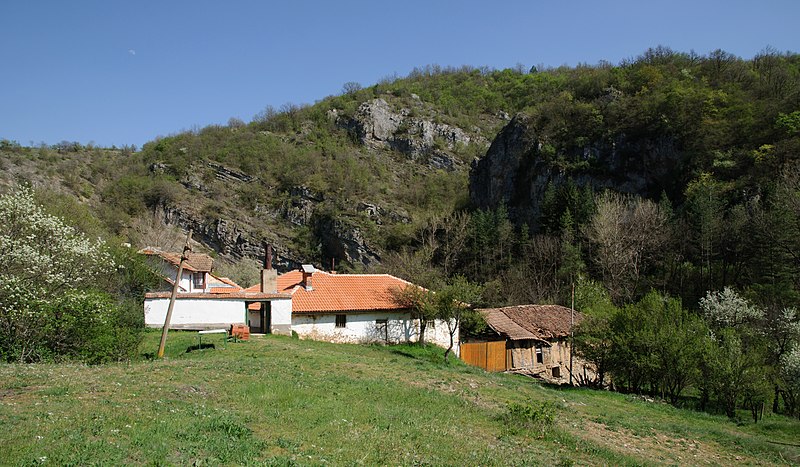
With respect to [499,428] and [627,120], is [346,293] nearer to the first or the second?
[499,428]

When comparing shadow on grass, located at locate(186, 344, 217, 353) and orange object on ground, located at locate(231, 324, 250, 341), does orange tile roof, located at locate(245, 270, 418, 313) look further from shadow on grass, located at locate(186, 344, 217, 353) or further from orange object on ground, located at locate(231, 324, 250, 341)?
shadow on grass, located at locate(186, 344, 217, 353)

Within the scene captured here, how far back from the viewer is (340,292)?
3222cm

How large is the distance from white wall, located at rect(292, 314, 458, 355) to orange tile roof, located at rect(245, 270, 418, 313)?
53cm

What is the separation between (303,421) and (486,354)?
23242mm

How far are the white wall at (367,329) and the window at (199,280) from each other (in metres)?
14.4

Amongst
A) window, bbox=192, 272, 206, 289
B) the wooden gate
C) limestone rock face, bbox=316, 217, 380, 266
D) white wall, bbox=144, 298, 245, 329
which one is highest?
limestone rock face, bbox=316, 217, 380, 266

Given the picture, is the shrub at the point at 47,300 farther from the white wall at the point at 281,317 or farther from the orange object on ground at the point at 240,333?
the white wall at the point at 281,317

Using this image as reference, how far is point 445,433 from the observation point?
10.8m

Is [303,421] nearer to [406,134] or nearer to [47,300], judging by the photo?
[47,300]

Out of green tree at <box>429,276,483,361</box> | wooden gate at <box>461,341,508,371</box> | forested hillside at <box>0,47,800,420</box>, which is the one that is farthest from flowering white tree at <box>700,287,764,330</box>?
green tree at <box>429,276,483,361</box>

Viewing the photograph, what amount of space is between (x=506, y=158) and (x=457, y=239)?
19.5m

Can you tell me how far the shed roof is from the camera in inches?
1314

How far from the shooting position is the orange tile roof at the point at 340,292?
99.1ft

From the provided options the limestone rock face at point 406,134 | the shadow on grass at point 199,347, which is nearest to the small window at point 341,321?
the shadow on grass at point 199,347
